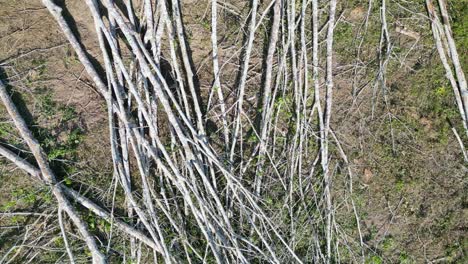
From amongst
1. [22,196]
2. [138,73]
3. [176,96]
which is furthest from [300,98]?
[22,196]

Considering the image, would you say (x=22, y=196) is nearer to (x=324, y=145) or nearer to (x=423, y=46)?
(x=324, y=145)

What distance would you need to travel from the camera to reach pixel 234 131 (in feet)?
12.4

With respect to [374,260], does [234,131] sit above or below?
above

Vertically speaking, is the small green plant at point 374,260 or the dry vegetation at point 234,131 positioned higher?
the dry vegetation at point 234,131

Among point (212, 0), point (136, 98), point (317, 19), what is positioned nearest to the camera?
point (136, 98)

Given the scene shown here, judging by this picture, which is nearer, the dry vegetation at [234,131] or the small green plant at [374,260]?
the dry vegetation at [234,131]

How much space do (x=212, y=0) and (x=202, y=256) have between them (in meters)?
2.08

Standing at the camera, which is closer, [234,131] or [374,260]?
[234,131]

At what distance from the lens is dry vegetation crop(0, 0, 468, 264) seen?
143 inches

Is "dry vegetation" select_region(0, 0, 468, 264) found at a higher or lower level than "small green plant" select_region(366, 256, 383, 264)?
higher

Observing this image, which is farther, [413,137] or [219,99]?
[413,137]

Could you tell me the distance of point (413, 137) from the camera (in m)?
4.05

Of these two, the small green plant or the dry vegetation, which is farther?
the small green plant

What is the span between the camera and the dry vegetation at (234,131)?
11.9ft
